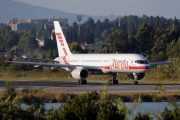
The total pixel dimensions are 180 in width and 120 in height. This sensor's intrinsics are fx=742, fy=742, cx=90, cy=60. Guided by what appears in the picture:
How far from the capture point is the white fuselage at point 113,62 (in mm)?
57906

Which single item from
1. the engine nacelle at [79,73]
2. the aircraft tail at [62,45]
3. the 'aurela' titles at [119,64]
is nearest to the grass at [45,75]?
the aircraft tail at [62,45]

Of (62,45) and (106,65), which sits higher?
(62,45)

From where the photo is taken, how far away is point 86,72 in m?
60.4

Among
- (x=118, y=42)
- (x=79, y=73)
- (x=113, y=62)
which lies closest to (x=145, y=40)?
(x=118, y=42)

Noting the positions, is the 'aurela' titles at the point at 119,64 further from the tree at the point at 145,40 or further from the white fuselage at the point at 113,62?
the tree at the point at 145,40

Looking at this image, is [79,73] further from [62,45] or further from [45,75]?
[45,75]

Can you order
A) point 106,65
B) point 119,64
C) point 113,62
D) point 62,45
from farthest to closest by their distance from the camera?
point 62,45
point 106,65
point 113,62
point 119,64

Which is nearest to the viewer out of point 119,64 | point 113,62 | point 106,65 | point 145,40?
point 119,64

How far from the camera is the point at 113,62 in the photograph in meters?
59.6

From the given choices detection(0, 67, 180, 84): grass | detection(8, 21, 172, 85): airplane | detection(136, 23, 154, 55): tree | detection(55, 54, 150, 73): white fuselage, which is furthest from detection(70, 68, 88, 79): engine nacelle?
detection(136, 23, 154, 55): tree

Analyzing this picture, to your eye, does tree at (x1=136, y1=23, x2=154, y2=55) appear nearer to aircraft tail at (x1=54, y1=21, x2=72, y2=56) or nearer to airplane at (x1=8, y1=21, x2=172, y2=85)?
aircraft tail at (x1=54, y1=21, x2=72, y2=56)

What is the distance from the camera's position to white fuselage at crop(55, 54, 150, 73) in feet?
190

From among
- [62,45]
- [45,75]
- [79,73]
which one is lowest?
[79,73]

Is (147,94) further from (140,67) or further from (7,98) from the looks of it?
(7,98)
